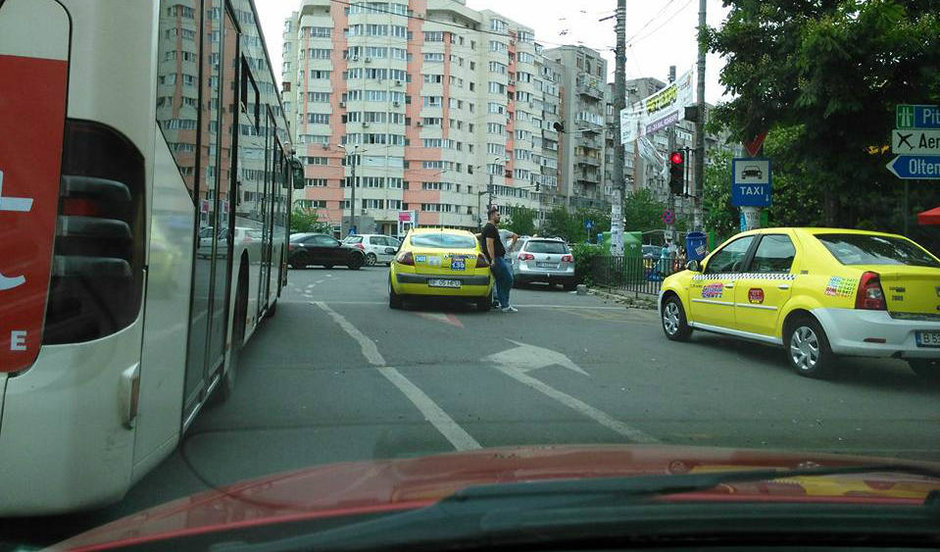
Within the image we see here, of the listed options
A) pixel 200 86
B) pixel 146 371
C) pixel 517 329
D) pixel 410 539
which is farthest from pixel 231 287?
pixel 517 329

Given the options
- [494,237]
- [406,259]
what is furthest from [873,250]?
[406,259]

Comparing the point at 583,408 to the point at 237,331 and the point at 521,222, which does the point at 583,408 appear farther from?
the point at 521,222

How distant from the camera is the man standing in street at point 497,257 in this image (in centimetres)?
1478

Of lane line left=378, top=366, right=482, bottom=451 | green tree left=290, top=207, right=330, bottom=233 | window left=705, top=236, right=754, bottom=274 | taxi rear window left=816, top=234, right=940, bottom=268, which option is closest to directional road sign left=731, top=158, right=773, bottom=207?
window left=705, top=236, right=754, bottom=274

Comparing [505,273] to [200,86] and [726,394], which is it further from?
[200,86]

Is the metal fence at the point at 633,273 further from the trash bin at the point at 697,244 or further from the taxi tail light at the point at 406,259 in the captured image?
the taxi tail light at the point at 406,259

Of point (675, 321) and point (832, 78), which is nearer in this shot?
point (832, 78)

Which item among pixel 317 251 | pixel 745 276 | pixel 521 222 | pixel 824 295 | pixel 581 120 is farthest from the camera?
pixel 581 120

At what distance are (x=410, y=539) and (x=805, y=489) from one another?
971 mm

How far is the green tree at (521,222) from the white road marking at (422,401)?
80658 mm

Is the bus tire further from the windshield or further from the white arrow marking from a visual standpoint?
the white arrow marking

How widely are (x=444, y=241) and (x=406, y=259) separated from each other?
0.97 meters

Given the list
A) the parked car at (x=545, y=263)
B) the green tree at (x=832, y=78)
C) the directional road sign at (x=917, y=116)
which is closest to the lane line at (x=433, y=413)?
the directional road sign at (x=917, y=116)

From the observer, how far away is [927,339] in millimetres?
7969
